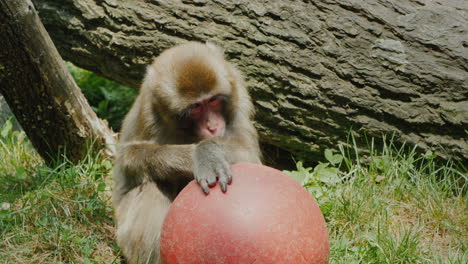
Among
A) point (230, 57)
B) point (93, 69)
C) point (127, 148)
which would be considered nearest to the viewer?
point (127, 148)

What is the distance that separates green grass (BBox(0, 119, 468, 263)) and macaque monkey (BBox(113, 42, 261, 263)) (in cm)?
65

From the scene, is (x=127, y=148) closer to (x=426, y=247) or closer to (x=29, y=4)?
(x=29, y=4)

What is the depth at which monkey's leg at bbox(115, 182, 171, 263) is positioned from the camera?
4.06 m

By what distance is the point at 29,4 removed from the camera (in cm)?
483

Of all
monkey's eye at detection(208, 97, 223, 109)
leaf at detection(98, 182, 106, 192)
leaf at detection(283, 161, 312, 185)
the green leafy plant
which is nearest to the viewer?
monkey's eye at detection(208, 97, 223, 109)

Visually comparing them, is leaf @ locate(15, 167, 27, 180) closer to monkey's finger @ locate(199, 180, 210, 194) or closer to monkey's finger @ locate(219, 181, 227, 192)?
monkey's finger @ locate(199, 180, 210, 194)

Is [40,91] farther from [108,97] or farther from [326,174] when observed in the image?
[326,174]

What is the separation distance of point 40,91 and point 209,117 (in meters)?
1.97

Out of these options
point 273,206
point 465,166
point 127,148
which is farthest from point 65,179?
point 465,166

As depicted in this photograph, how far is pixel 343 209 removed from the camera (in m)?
4.95

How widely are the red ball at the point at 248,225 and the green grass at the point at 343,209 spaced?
114cm

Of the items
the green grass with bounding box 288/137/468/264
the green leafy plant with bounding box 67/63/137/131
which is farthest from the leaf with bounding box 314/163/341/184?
the green leafy plant with bounding box 67/63/137/131

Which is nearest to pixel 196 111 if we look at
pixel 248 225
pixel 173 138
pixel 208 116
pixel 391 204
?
pixel 208 116

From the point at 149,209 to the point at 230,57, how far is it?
213 cm
